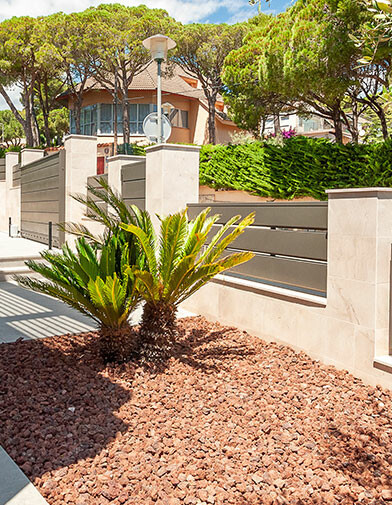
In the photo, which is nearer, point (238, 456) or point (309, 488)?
point (309, 488)

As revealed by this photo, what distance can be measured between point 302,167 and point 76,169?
6.12 m

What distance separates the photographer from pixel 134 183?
837cm

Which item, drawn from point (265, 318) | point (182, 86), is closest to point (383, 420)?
point (265, 318)

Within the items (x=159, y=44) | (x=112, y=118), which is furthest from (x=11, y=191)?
(x=112, y=118)

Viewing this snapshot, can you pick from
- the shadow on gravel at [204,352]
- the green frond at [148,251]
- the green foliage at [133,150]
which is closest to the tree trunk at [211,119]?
the green foliage at [133,150]

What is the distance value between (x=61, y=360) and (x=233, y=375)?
5.44 ft

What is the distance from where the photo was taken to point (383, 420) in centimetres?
367

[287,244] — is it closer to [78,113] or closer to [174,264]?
[174,264]

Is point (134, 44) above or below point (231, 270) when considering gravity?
above

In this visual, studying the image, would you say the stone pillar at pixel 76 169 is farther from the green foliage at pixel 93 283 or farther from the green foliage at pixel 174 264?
the green foliage at pixel 174 264

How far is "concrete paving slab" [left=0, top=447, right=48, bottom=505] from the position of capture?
2588 millimetres

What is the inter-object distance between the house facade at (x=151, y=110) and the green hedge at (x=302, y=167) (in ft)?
67.0

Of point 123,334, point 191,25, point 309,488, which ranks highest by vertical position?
point 191,25

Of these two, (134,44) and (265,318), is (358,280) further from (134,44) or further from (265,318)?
(134,44)
